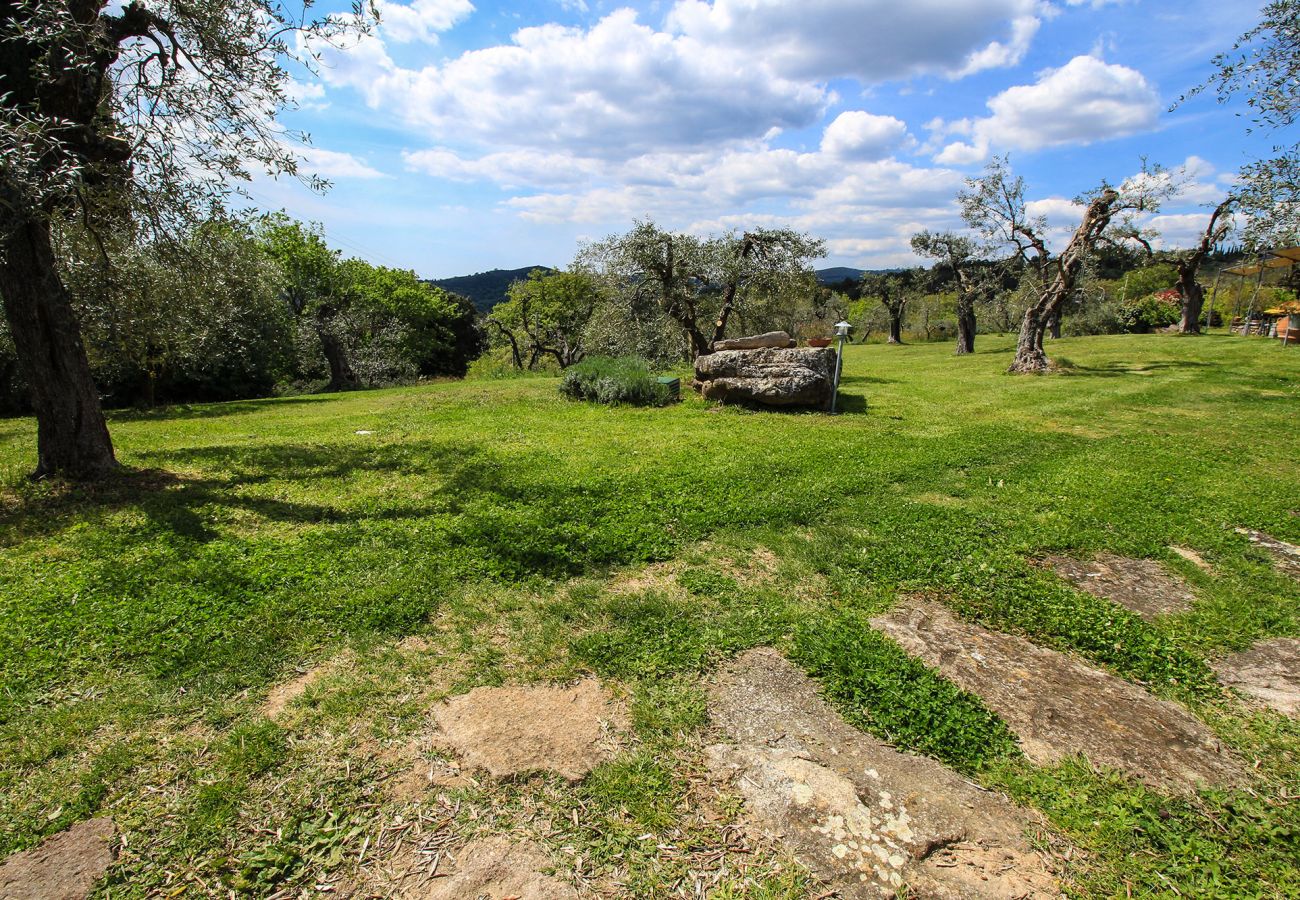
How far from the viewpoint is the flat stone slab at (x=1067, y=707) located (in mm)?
3256

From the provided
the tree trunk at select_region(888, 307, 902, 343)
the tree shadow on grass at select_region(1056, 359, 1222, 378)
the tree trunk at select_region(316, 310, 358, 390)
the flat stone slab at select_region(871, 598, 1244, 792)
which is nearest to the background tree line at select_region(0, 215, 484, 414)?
the tree trunk at select_region(316, 310, 358, 390)

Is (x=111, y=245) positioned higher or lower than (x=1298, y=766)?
higher

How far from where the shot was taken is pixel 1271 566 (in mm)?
5676

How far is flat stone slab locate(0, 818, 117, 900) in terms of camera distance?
7.96 ft

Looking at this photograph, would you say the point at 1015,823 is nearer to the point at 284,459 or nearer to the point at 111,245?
the point at 284,459

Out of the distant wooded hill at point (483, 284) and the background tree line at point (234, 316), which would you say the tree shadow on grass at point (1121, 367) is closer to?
the background tree line at point (234, 316)

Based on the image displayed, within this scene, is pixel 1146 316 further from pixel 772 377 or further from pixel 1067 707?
pixel 1067 707

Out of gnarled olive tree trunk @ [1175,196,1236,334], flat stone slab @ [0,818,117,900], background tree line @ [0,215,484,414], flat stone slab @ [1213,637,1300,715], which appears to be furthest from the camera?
gnarled olive tree trunk @ [1175,196,1236,334]

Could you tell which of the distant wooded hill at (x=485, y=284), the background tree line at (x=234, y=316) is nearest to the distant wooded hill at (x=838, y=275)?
the distant wooded hill at (x=485, y=284)

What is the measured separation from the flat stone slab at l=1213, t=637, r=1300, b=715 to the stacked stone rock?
8820mm

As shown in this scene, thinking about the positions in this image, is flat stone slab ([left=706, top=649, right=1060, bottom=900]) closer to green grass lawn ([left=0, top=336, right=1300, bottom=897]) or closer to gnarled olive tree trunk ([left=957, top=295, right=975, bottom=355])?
green grass lawn ([left=0, top=336, right=1300, bottom=897])

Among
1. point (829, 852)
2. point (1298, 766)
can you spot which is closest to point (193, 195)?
point (829, 852)

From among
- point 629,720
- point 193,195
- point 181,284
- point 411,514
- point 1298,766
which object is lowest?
point 1298,766

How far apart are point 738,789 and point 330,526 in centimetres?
524
